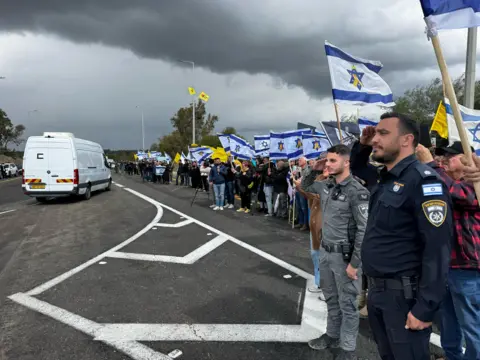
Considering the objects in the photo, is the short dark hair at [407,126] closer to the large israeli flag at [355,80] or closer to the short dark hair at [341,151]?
the short dark hair at [341,151]

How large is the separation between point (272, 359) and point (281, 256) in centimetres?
336

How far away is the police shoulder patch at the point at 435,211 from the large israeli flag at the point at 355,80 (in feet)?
13.5

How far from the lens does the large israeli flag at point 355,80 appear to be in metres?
5.96

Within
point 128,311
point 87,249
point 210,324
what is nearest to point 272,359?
point 210,324

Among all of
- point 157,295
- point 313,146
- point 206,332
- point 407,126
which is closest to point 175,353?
point 206,332

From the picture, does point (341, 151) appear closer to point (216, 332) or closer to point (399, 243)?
point (399, 243)

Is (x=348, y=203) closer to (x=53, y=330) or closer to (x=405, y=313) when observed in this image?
(x=405, y=313)

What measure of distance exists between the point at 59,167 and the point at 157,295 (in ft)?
36.9

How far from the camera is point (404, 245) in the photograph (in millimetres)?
2199

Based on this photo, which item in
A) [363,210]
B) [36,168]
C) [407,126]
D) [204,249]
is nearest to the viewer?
[407,126]

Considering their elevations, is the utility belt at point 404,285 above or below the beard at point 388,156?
below

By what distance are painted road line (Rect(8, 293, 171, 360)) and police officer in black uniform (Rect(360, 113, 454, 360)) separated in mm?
2071

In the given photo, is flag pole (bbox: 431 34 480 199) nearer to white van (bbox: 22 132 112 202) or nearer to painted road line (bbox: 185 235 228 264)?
painted road line (bbox: 185 235 228 264)

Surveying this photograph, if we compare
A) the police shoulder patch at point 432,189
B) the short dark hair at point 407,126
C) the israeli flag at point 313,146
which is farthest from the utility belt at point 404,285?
the israeli flag at point 313,146
